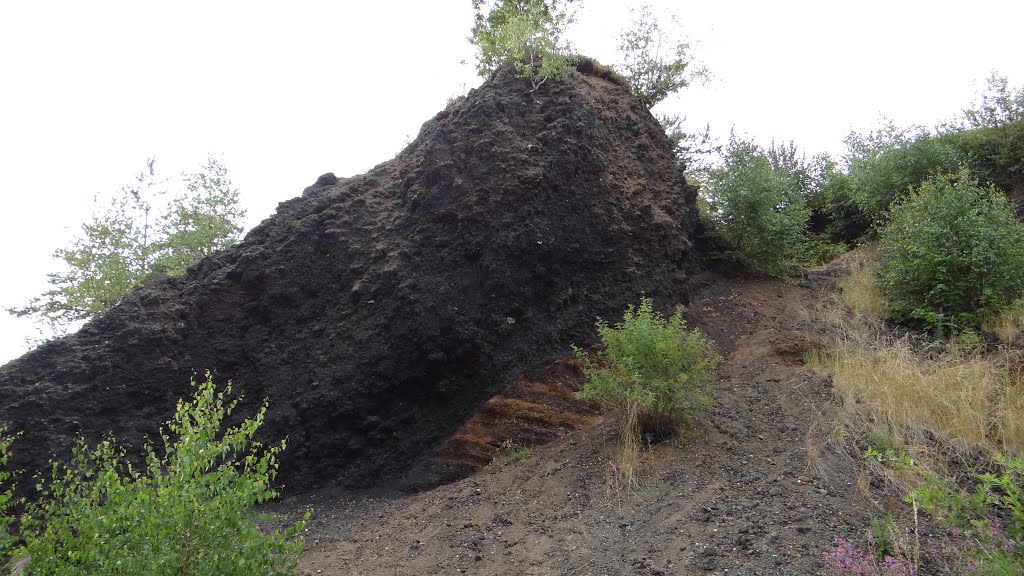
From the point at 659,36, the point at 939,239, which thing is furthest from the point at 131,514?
the point at 659,36

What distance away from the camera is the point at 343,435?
26.1ft

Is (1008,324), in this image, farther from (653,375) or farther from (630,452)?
(630,452)

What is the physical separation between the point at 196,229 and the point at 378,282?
922cm

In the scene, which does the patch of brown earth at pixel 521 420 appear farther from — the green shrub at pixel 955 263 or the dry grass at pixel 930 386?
the green shrub at pixel 955 263

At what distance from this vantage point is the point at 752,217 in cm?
1093

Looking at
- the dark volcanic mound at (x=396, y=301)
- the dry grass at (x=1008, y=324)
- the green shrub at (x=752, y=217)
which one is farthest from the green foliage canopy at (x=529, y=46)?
the dry grass at (x=1008, y=324)

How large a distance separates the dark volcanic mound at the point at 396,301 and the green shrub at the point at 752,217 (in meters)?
1.72

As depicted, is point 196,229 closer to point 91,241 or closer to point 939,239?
point 91,241

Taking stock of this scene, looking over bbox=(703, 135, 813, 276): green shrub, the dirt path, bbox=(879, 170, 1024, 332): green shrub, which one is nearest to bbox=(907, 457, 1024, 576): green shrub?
the dirt path

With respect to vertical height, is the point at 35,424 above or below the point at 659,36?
below

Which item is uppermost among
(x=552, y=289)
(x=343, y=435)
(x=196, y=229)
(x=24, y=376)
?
(x=196, y=229)

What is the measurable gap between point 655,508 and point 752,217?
6816 millimetres

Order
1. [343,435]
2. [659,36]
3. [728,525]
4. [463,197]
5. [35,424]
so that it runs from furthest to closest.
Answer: [659,36] < [463,197] < [343,435] < [35,424] < [728,525]

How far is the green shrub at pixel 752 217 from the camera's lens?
1087 cm
